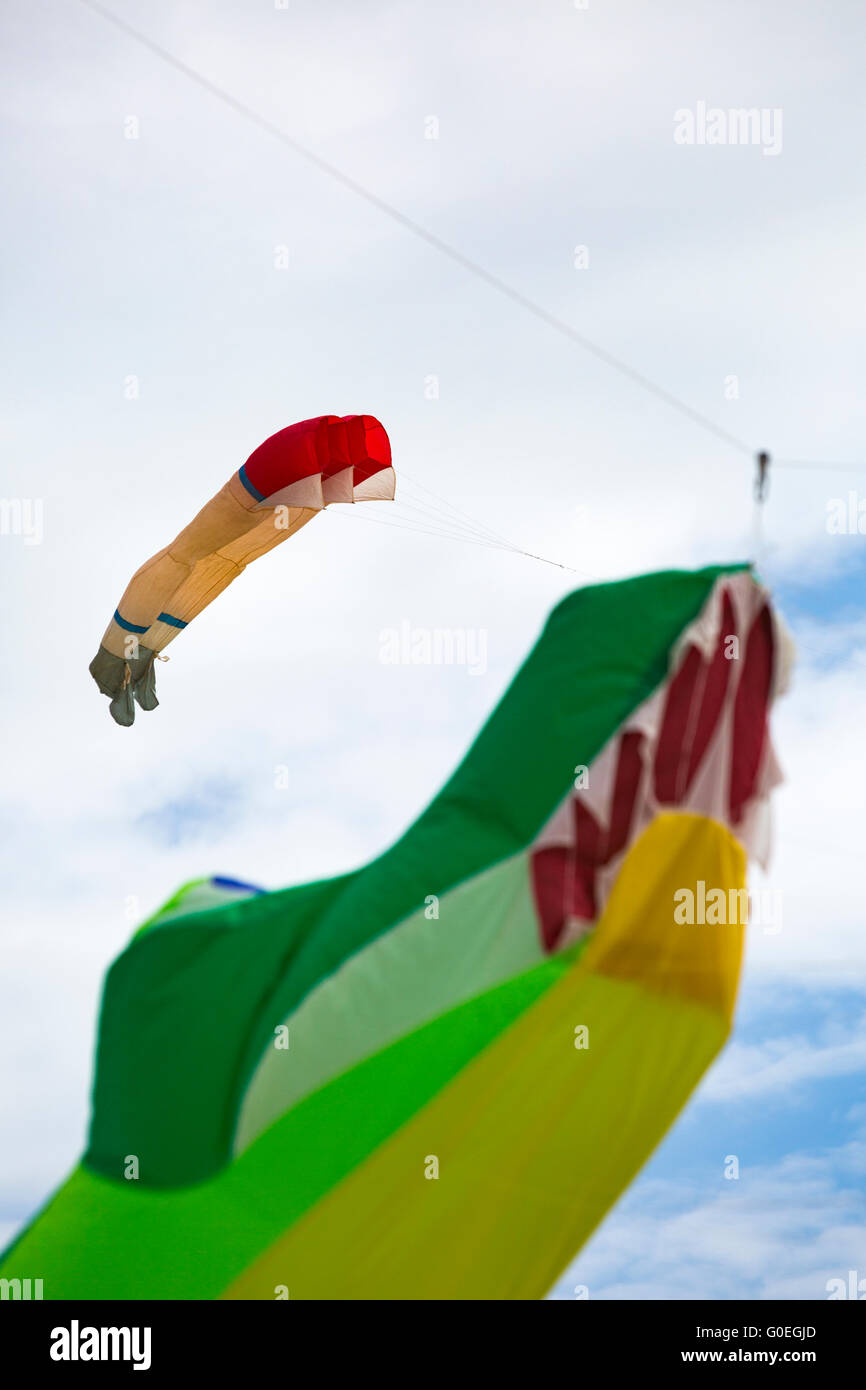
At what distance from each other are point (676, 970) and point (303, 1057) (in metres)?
2.22

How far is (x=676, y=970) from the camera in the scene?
35.1 feet

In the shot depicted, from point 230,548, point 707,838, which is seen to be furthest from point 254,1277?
point 230,548

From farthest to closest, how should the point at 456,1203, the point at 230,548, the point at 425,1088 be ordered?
the point at 230,548 → the point at 425,1088 → the point at 456,1203

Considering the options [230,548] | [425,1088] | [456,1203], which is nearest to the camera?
[456,1203]

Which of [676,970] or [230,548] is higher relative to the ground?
[230,548]

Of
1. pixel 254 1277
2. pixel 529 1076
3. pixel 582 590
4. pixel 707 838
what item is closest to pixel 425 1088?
pixel 529 1076

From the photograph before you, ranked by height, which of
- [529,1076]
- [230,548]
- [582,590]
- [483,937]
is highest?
[230,548]

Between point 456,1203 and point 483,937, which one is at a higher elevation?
point 483,937

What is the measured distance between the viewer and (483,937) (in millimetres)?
10750

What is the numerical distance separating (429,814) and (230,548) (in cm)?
612
